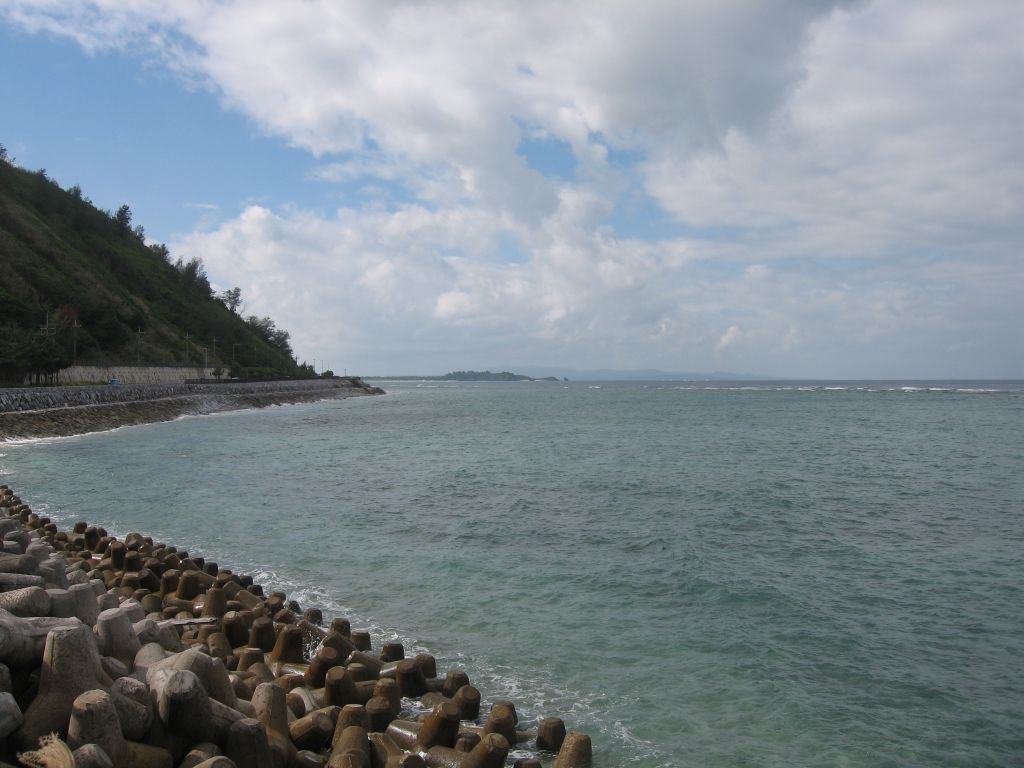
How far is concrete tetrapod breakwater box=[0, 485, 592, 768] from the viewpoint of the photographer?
206 inches

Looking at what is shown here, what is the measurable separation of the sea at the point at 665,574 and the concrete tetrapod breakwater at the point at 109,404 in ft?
42.9

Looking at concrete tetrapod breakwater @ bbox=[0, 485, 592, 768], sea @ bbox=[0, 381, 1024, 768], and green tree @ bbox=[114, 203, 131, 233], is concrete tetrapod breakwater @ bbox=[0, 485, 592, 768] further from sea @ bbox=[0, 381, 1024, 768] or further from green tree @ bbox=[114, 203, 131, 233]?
green tree @ bbox=[114, 203, 131, 233]

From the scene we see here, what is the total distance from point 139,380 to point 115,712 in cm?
9792

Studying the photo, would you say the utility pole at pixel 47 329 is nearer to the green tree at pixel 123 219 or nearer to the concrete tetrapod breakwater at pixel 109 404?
the concrete tetrapod breakwater at pixel 109 404

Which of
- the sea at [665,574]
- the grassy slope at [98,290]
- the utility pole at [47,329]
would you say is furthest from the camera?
the grassy slope at [98,290]

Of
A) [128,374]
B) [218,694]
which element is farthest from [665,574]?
[128,374]

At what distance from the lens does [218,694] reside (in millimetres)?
6363

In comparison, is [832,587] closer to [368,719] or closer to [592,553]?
[592,553]

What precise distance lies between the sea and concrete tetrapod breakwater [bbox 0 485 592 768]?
123 cm

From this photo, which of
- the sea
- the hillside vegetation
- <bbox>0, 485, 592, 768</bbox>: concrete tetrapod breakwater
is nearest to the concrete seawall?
the hillside vegetation

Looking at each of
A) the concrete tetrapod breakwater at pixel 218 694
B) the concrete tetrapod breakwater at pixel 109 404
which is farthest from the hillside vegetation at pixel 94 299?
the concrete tetrapod breakwater at pixel 218 694

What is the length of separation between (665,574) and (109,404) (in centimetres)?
5957

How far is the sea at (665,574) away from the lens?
30.0 ft

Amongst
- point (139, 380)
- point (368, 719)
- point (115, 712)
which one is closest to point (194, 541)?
point (368, 719)
